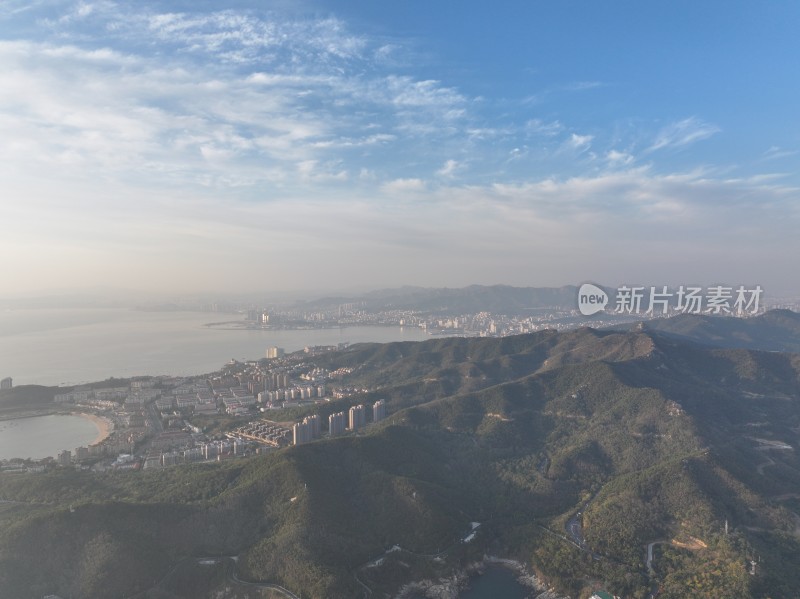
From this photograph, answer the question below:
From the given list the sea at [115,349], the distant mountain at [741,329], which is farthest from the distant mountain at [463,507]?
the distant mountain at [741,329]

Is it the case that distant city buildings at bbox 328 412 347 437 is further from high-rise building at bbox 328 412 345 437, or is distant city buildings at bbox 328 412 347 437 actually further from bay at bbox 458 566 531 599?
bay at bbox 458 566 531 599

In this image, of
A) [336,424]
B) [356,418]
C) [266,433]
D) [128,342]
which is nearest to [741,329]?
[356,418]

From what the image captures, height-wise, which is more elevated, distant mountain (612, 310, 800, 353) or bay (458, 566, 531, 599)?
distant mountain (612, 310, 800, 353)

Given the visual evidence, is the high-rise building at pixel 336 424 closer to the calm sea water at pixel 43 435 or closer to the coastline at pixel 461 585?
the calm sea water at pixel 43 435

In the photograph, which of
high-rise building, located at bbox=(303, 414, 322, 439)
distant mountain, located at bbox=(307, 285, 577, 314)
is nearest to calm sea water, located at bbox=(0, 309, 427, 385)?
distant mountain, located at bbox=(307, 285, 577, 314)

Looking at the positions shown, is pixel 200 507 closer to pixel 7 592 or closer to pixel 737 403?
pixel 7 592

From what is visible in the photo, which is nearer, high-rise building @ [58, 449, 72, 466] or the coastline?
the coastline

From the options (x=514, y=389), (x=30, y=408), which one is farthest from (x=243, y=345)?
(x=514, y=389)
